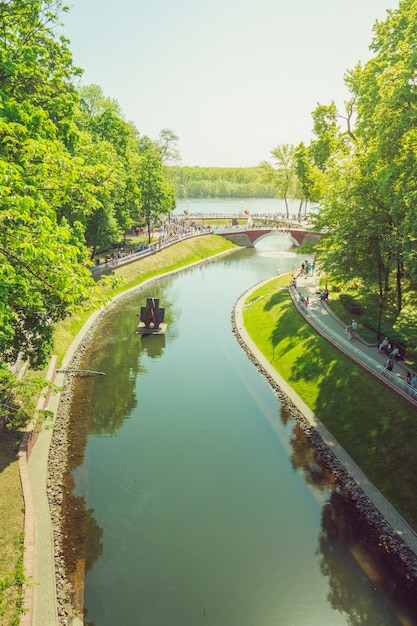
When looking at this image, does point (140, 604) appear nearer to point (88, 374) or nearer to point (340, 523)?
point (340, 523)

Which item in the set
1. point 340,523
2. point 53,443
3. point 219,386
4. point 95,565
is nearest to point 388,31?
point 219,386

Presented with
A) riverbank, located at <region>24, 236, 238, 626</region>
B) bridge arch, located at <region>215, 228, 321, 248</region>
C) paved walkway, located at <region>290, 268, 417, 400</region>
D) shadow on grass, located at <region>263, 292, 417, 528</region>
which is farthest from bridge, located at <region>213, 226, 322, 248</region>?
shadow on grass, located at <region>263, 292, 417, 528</region>

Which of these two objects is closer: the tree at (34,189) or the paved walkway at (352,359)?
the tree at (34,189)

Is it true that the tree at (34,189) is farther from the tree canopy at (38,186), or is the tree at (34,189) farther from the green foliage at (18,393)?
the green foliage at (18,393)

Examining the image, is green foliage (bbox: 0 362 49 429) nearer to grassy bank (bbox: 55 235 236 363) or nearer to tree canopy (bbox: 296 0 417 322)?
grassy bank (bbox: 55 235 236 363)

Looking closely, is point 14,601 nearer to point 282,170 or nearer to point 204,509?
point 204,509

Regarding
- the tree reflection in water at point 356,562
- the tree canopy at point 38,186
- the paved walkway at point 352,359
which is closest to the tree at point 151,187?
the paved walkway at point 352,359

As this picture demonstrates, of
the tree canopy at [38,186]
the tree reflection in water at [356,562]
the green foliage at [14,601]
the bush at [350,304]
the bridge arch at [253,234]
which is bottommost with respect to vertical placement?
the tree reflection in water at [356,562]
